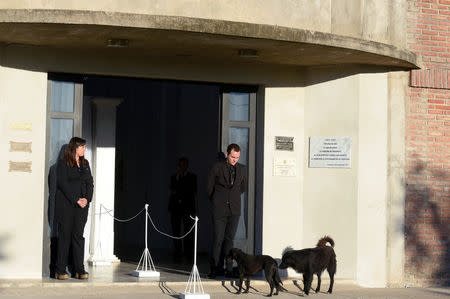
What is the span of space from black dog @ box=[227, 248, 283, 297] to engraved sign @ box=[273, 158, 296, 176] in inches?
88.4

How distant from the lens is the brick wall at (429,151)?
14648 millimetres

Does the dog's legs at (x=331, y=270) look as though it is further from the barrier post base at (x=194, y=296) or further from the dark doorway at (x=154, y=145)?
the dark doorway at (x=154, y=145)

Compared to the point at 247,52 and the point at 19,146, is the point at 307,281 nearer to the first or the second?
the point at 247,52

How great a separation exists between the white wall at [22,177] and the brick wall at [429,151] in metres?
5.53

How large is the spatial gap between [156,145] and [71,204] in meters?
7.84

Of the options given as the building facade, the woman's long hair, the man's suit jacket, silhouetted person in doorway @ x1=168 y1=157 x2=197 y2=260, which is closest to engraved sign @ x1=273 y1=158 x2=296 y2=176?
the building facade

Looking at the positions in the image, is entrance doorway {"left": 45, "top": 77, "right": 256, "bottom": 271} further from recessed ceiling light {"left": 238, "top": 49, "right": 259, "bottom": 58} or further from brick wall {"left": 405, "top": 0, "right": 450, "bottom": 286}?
recessed ceiling light {"left": 238, "top": 49, "right": 259, "bottom": 58}

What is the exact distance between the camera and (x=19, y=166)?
13.5m

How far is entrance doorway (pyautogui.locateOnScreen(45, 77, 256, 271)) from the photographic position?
20280 millimetres

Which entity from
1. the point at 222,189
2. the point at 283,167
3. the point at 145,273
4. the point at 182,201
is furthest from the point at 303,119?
the point at 182,201

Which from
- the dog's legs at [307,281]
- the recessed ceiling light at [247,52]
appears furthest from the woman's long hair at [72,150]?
the dog's legs at [307,281]

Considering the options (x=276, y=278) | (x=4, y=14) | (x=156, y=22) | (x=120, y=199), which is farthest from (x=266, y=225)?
(x=120, y=199)

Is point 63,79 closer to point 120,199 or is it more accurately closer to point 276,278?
point 276,278

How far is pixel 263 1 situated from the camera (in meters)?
12.5
